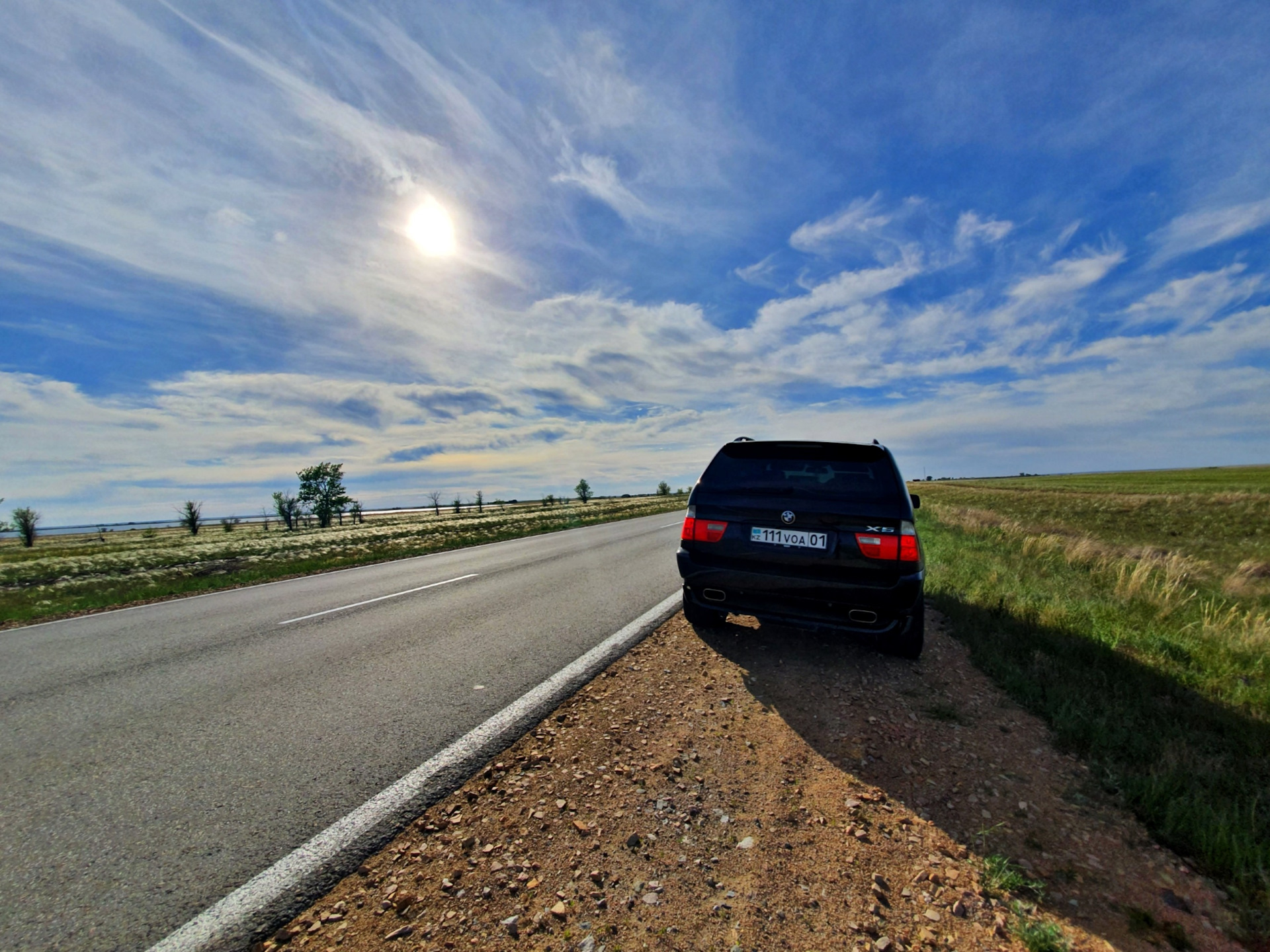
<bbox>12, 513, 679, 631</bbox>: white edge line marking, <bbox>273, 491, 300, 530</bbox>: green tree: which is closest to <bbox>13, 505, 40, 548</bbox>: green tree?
<bbox>273, 491, 300, 530</bbox>: green tree

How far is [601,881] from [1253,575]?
1627cm

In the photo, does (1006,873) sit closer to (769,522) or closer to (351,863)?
(769,522)

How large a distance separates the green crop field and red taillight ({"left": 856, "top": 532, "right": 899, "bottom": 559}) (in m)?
1.54

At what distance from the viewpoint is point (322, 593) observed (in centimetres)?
902

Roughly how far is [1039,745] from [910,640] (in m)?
1.26

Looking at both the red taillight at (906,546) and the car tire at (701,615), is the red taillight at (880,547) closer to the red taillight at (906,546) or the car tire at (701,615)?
the red taillight at (906,546)

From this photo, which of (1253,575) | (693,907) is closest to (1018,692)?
(693,907)

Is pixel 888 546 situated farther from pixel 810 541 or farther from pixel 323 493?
pixel 323 493

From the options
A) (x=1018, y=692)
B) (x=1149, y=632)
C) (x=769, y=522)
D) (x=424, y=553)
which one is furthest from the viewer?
(x=424, y=553)

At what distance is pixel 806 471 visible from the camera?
488 centimetres

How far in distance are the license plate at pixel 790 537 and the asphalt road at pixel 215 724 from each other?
2275 millimetres

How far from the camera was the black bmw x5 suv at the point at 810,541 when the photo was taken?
3.96m

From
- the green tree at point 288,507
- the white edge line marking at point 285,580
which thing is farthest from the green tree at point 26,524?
the white edge line marking at point 285,580

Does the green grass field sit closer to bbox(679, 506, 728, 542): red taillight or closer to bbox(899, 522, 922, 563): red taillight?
bbox(679, 506, 728, 542): red taillight
